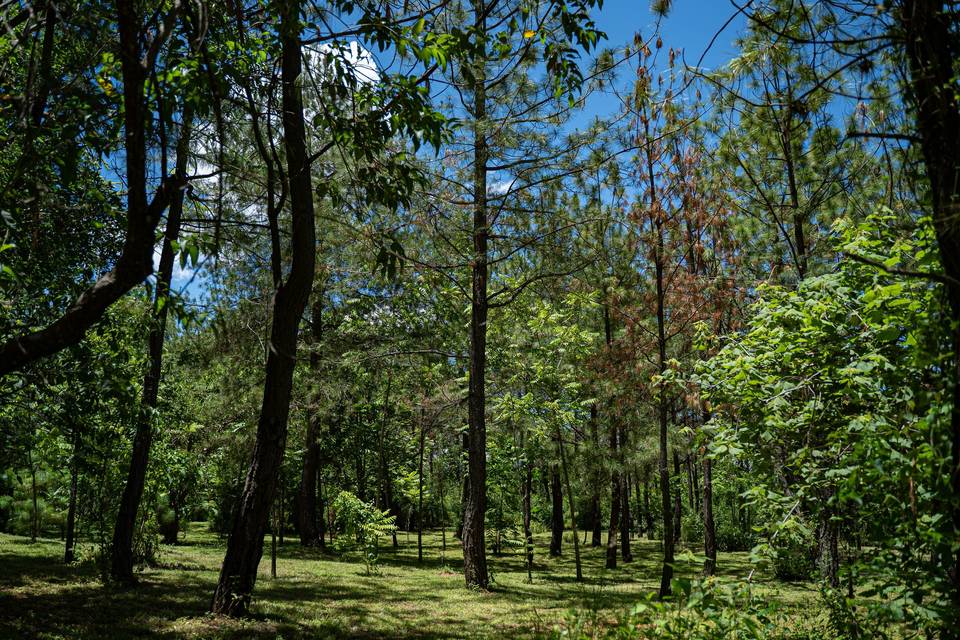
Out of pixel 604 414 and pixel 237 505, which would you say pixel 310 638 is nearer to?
pixel 237 505

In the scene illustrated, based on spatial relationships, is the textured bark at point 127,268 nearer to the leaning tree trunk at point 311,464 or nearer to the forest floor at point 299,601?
the forest floor at point 299,601

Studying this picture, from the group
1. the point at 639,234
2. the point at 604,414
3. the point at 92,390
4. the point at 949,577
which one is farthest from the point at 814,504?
the point at 604,414

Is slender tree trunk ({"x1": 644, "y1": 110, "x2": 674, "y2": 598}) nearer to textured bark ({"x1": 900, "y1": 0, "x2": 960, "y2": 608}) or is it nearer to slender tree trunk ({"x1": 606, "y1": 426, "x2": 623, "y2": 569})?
slender tree trunk ({"x1": 606, "y1": 426, "x2": 623, "y2": 569})

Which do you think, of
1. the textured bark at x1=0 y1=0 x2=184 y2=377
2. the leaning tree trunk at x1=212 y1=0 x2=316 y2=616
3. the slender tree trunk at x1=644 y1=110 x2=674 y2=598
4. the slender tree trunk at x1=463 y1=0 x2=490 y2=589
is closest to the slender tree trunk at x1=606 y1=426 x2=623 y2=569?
the slender tree trunk at x1=644 y1=110 x2=674 y2=598

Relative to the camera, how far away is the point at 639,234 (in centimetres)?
1087

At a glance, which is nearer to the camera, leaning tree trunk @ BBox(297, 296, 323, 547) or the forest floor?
the forest floor

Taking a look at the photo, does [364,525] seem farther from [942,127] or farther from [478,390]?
[942,127]

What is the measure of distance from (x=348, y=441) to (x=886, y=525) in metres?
19.9

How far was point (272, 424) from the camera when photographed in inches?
249

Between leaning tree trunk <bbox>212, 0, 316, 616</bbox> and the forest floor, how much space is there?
1.33ft

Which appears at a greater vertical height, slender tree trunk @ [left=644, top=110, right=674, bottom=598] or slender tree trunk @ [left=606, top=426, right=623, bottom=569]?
slender tree trunk @ [left=644, top=110, right=674, bottom=598]

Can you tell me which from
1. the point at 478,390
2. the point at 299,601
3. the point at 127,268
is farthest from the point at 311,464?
the point at 127,268

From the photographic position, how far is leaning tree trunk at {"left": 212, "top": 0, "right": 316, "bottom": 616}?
20.0ft

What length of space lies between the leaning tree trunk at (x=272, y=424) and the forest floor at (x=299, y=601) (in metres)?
0.41
